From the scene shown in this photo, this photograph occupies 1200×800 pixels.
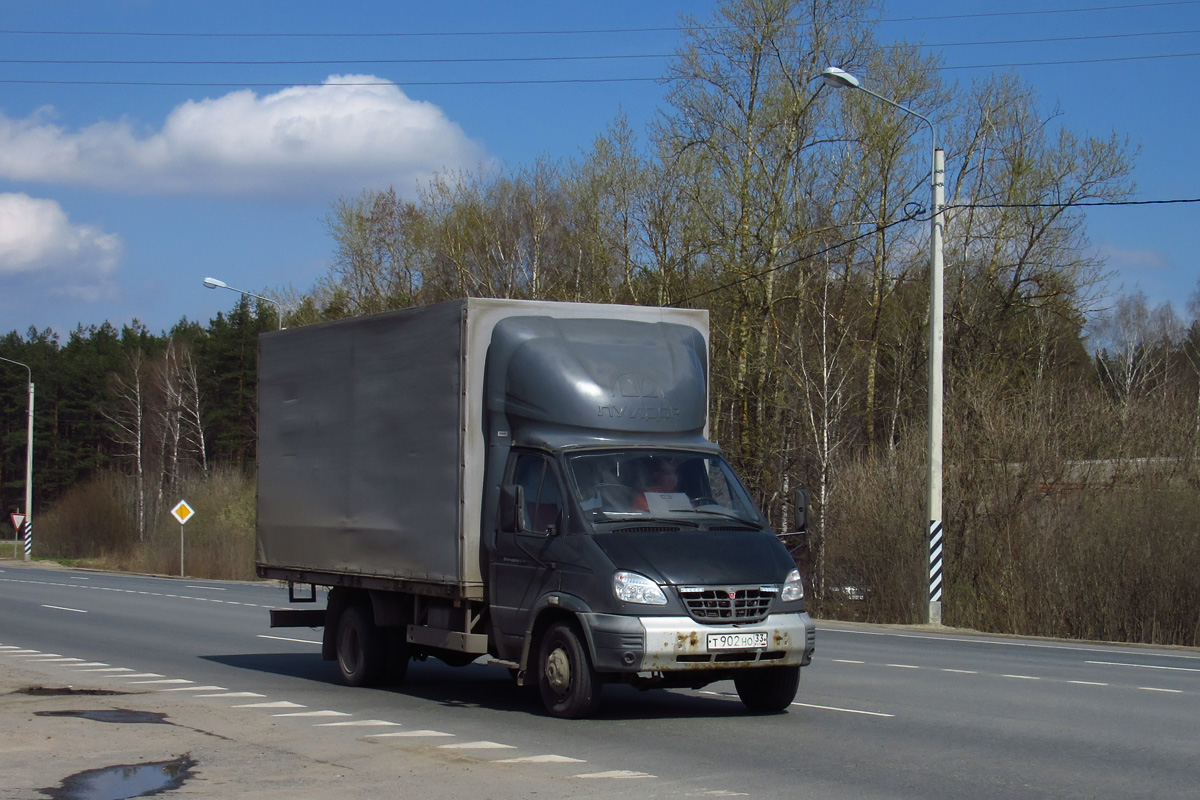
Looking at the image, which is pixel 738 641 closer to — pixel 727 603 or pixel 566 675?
pixel 727 603

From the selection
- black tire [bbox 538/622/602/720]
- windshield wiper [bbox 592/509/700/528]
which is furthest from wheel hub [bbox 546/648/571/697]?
windshield wiper [bbox 592/509/700/528]

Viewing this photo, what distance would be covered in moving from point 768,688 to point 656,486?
1.85 meters

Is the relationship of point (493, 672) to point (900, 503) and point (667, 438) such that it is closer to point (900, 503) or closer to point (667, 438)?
point (667, 438)

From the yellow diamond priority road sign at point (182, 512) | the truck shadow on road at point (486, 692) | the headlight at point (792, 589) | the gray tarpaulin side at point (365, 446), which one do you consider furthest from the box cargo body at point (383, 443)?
the yellow diamond priority road sign at point (182, 512)

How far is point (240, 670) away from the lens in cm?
1499

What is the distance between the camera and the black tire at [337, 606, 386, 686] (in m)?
Answer: 13.1

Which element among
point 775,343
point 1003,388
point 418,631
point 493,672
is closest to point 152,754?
point 418,631

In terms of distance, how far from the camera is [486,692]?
13.1m

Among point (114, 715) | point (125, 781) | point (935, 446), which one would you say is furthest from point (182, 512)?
point (125, 781)

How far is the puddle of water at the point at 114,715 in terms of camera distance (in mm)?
10805

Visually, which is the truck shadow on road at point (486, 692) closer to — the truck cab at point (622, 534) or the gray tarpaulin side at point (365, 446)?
the truck cab at point (622, 534)

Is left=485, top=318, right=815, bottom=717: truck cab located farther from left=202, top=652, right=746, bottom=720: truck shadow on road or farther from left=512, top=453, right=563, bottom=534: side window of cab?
left=202, top=652, right=746, bottom=720: truck shadow on road

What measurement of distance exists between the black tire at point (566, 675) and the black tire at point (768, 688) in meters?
1.28

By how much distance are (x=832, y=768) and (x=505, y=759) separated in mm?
2056
